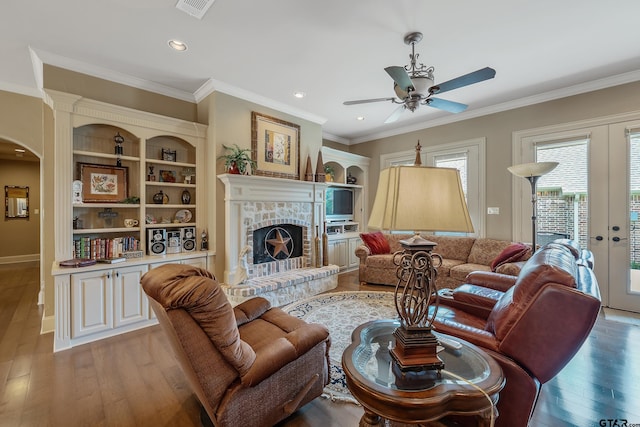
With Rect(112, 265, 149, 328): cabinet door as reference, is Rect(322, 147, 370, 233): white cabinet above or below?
above

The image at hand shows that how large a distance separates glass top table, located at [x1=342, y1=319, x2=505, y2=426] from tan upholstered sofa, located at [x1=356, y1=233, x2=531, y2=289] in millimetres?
2996

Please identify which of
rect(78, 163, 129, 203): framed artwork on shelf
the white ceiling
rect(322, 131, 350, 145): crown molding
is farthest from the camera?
rect(322, 131, 350, 145): crown molding

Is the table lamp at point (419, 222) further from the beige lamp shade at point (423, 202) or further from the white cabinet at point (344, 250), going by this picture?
the white cabinet at point (344, 250)

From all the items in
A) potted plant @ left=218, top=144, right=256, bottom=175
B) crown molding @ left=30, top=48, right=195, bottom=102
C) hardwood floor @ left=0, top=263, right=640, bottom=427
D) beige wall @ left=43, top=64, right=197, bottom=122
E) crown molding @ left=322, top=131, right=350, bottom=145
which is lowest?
hardwood floor @ left=0, top=263, right=640, bottom=427

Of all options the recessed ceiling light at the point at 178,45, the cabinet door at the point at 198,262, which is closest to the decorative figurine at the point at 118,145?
the recessed ceiling light at the point at 178,45

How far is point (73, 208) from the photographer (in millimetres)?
3068

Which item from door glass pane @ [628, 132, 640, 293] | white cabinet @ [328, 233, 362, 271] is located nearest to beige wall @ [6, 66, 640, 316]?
door glass pane @ [628, 132, 640, 293]

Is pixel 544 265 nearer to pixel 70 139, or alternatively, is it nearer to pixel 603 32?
pixel 603 32

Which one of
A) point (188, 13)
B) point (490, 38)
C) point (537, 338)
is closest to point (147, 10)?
point (188, 13)

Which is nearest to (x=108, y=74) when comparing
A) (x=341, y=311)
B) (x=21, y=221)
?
(x=341, y=311)

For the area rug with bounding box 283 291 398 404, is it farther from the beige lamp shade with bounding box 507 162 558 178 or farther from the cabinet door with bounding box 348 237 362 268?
the beige lamp shade with bounding box 507 162 558 178

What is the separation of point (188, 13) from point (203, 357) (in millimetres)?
2676

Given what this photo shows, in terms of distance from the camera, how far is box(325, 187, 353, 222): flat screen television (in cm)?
575

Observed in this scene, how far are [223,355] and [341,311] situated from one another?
236 cm
